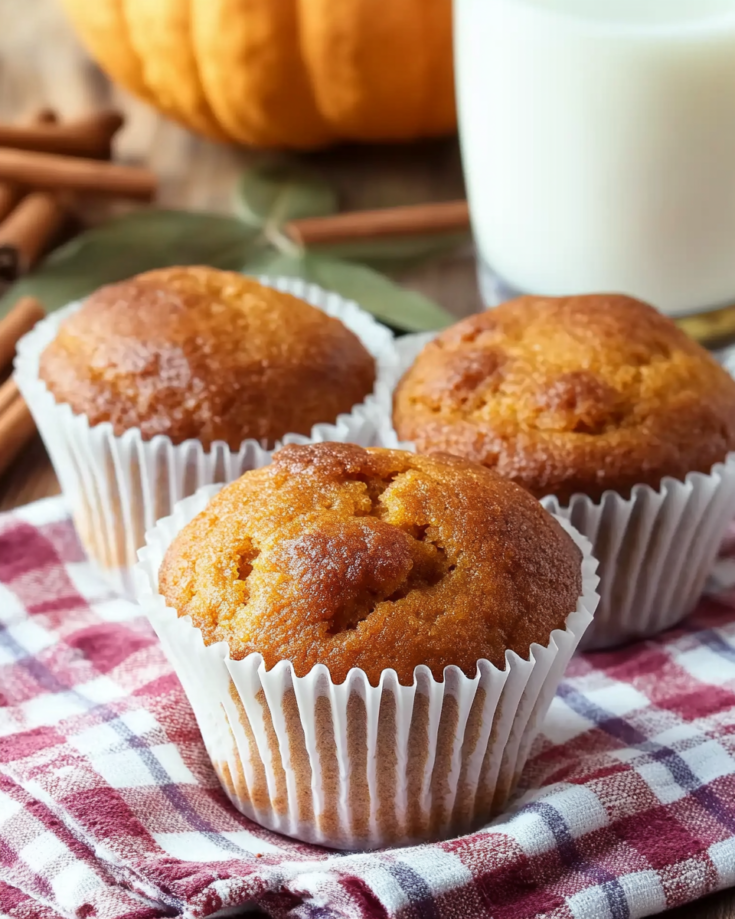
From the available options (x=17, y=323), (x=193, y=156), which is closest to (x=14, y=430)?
(x=17, y=323)

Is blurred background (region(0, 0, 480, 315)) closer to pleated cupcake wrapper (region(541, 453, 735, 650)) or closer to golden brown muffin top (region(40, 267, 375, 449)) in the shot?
golden brown muffin top (region(40, 267, 375, 449))

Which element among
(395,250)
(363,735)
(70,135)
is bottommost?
(395,250)

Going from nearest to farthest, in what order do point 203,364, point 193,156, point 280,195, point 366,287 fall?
point 203,364
point 366,287
point 280,195
point 193,156

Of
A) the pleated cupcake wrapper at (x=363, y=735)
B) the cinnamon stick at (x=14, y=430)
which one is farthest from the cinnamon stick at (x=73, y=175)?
the pleated cupcake wrapper at (x=363, y=735)

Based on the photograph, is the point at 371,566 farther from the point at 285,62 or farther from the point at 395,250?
the point at 285,62

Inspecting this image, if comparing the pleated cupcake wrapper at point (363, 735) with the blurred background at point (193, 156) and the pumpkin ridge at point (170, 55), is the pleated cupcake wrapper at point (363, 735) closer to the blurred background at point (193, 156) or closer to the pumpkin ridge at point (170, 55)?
the blurred background at point (193, 156)
